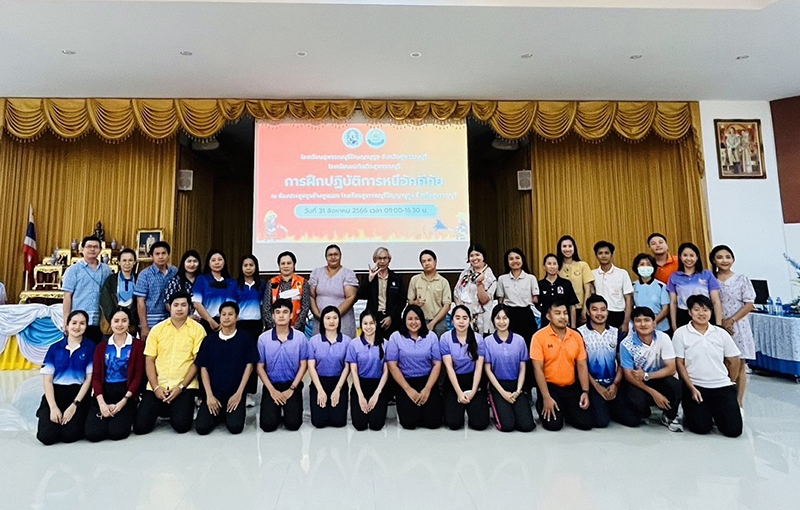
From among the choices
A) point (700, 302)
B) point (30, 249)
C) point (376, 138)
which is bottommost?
point (700, 302)

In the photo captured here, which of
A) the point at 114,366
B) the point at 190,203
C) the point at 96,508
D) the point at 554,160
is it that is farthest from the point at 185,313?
the point at 554,160

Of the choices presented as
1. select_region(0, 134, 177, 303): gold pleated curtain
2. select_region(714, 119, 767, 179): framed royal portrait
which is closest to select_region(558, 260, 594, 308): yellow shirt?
select_region(714, 119, 767, 179): framed royal portrait

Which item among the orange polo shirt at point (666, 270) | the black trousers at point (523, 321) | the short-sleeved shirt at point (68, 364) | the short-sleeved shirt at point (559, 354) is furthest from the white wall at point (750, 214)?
the short-sleeved shirt at point (68, 364)

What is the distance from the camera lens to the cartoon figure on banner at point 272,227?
548 centimetres

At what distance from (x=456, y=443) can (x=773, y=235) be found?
17.9 feet

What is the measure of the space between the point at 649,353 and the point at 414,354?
4.82 feet

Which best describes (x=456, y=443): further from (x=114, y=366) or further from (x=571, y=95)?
(x=571, y=95)

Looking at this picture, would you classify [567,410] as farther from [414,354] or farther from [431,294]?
[431,294]

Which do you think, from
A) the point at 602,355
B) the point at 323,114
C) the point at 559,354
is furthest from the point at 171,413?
the point at 323,114

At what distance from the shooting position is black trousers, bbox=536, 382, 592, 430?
9.21 ft

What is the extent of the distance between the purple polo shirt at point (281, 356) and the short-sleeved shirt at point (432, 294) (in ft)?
3.14

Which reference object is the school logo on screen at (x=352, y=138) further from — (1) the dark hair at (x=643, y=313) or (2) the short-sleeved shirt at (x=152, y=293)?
(1) the dark hair at (x=643, y=313)

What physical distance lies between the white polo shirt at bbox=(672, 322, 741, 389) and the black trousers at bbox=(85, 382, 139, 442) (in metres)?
3.38

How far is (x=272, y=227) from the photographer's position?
216 inches
